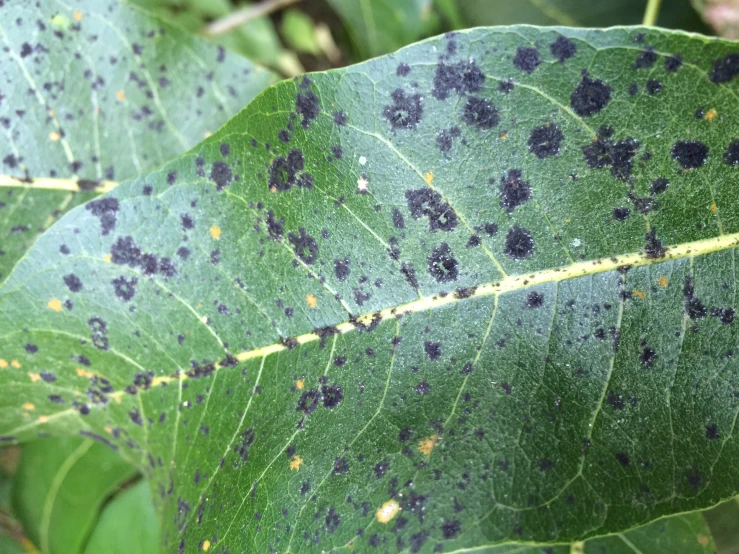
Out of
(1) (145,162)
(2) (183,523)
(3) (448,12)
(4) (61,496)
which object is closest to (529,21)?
(3) (448,12)

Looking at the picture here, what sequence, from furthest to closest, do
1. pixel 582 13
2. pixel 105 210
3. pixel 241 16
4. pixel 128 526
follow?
pixel 241 16
pixel 128 526
pixel 582 13
pixel 105 210

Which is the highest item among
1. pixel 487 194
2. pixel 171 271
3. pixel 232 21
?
pixel 232 21

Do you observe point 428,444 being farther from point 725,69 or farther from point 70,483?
point 70,483

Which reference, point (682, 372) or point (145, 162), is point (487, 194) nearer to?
point (682, 372)

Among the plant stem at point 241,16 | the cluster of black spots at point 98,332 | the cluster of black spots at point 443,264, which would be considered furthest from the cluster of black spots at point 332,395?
the plant stem at point 241,16

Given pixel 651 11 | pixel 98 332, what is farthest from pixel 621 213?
pixel 98 332

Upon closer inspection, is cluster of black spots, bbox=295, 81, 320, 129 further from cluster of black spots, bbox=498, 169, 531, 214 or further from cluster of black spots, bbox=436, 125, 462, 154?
cluster of black spots, bbox=498, 169, 531, 214

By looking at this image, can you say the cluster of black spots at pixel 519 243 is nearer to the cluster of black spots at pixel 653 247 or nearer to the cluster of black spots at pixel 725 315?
the cluster of black spots at pixel 653 247
